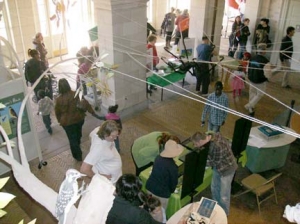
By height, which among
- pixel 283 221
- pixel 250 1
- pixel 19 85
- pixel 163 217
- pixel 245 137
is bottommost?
pixel 283 221

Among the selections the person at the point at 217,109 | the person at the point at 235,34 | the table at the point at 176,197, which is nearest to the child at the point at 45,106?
the table at the point at 176,197

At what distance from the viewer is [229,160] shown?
3.93 meters

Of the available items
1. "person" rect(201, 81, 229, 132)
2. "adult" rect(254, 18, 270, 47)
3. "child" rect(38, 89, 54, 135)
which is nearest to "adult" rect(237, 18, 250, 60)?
"adult" rect(254, 18, 270, 47)

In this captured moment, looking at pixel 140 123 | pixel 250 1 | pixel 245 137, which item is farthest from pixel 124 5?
pixel 250 1

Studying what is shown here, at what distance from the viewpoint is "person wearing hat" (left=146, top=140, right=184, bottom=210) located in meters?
3.54

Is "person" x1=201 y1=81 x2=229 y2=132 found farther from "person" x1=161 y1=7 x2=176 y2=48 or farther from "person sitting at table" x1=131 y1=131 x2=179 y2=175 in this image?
"person" x1=161 y1=7 x2=176 y2=48

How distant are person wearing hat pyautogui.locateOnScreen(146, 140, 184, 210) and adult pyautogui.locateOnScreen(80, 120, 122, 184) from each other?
1.58 feet

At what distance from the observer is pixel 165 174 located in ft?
11.7

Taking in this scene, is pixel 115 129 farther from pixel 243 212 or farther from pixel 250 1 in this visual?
pixel 250 1

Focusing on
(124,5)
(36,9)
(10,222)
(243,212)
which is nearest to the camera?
(10,222)

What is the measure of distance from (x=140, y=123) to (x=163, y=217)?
3.37m

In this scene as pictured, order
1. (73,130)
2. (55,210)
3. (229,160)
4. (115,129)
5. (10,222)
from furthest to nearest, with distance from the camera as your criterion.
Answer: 1. (73,130)
2. (10,222)
3. (229,160)
4. (115,129)
5. (55,210)

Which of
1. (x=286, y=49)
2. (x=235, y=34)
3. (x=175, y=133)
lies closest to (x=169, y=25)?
(x=235, y=34)

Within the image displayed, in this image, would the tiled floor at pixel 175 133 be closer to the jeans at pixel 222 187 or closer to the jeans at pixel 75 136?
the jeans at pixel 75 136
